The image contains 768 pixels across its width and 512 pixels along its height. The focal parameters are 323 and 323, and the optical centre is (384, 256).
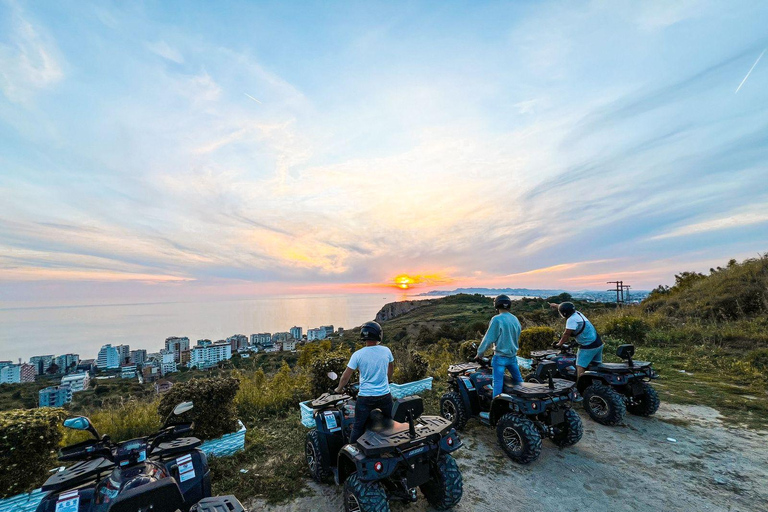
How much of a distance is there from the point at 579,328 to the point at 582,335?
0.21 m

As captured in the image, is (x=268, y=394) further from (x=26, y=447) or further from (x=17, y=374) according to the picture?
(x=17, y=374)

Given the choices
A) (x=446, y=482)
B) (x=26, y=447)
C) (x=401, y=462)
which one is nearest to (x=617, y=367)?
(x=446, y=482)

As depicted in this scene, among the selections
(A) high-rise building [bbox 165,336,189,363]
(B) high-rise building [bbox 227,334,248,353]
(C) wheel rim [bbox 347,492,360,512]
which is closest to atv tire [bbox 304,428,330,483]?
(C) wheel rim [bbox 347,492,360,512]

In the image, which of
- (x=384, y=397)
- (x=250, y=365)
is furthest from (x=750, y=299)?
(x=250, y=365)

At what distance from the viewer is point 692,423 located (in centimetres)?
557

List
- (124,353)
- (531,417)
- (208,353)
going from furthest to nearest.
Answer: (124,353)
(208,353)
(531,417)

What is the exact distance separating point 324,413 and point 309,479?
2.98ft

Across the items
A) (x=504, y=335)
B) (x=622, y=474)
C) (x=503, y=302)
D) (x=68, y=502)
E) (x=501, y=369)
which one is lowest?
(x=622, y=474)

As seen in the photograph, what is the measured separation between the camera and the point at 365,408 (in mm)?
3570

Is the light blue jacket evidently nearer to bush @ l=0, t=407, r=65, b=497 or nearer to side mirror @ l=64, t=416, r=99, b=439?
side mirror @ l=64, t=416, r=99, b=439

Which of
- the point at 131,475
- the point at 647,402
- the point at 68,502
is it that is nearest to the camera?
the point at 68,502

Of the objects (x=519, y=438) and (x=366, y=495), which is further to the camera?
(x=519, y=438)

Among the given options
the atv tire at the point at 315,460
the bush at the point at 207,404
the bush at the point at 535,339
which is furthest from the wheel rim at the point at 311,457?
the bush at the point at 535,339

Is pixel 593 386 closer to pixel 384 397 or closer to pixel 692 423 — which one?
pixel 692 423
